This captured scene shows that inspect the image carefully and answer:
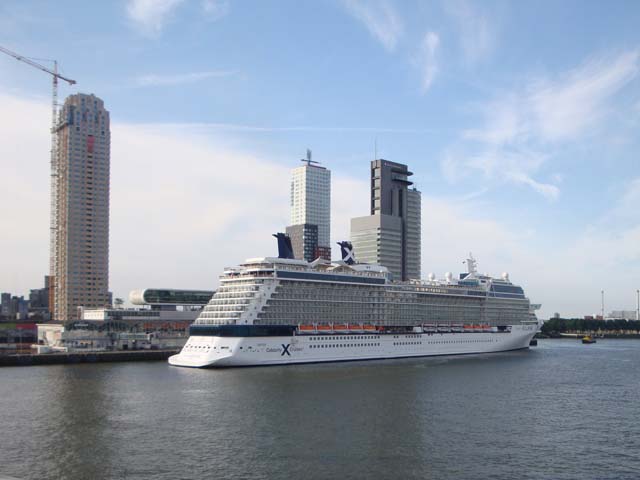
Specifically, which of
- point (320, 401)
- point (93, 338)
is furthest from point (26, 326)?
point (320, 401)

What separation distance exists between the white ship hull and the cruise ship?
0.37 feet

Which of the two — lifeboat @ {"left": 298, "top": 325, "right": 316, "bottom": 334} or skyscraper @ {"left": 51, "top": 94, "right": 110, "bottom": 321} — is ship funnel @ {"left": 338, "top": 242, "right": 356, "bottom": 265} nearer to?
lifeboat @ {"left": 298, "top": 325, "right": 316, "bottom": 334}

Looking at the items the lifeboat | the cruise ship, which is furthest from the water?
the lifeboat

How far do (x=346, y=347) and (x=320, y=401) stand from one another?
3281cm

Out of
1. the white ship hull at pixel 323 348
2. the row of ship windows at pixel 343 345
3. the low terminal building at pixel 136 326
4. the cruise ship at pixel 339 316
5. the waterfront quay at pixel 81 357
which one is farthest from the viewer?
the low terminal building at pixel 136 326

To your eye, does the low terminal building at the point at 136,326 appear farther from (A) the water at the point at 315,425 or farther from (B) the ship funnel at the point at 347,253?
(A) the water at the point at 315,425

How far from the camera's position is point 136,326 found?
116875 millimetres

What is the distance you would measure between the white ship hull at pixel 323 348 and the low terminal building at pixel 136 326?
2816 centimetres

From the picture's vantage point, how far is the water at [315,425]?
31.6 metres

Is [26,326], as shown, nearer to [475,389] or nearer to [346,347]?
[346,347]

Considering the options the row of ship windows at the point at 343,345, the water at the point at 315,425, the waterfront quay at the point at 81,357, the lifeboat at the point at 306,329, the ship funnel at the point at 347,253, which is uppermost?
the ship funnel at the point at 347,253

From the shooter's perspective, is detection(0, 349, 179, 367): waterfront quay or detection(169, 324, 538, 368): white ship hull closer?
detection(169, 324, 538, 368): white ship hull

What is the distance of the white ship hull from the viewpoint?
69.6m

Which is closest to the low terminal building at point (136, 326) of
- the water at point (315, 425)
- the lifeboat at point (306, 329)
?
the lifeboat at point (306, 329)
